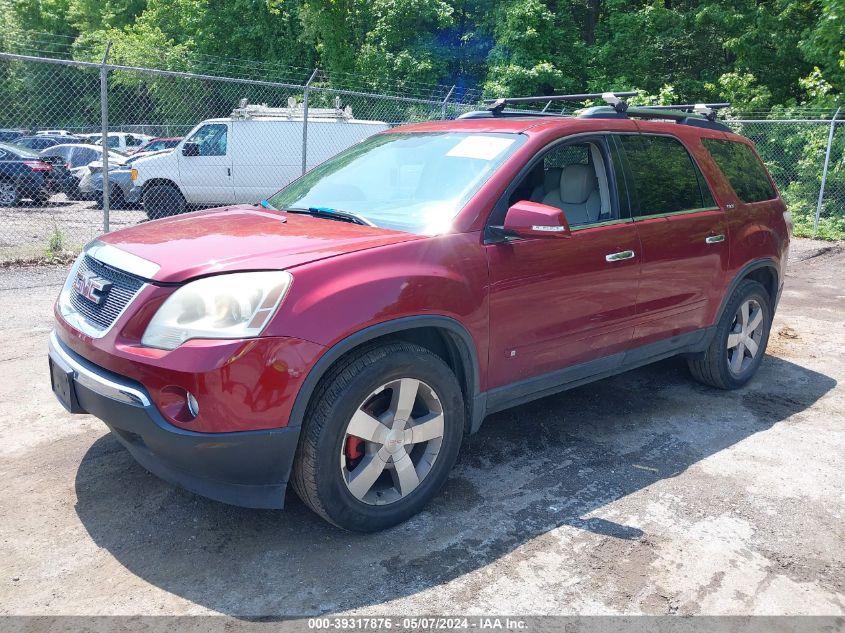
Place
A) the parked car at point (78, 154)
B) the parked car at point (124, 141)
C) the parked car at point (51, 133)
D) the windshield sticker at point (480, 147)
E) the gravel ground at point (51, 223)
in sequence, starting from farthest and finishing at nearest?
the parked car at point (124, 141) < the parked car at point (51, 133) < the parked car at point (78, 154) < the gravel ground at point (51, 223) < the windshield sticker at point (480, 147)

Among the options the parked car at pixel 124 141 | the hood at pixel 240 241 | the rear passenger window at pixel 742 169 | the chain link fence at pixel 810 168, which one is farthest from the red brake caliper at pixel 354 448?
the parked car at pixel 124 141

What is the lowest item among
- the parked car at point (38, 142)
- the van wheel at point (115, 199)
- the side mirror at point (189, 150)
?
the van wheel at point (115, 199)

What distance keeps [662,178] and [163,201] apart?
38.2ft

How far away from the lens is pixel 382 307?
9.96 feet

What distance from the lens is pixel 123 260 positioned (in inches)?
122

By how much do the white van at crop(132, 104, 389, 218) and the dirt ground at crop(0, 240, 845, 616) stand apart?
9561 mm

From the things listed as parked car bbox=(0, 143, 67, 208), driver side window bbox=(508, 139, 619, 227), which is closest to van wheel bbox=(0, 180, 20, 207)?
parked car bbox=(0, 143, 67, 208)

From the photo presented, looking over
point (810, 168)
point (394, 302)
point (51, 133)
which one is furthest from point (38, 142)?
point (394, 302)

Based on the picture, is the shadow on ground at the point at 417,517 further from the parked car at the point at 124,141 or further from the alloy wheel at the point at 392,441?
the parked car at the point at 124,141

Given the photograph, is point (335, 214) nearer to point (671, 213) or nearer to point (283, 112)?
point (671, 213)

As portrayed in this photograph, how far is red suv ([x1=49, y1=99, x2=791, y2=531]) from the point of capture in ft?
9.14

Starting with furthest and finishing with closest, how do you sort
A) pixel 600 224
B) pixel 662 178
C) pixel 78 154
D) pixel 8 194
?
pixel 78 154, pixel 8 194, pixel 662 178, pixel 600 224

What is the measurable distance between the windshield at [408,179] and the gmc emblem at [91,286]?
46.3 inches

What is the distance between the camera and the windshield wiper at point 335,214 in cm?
361
